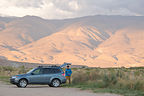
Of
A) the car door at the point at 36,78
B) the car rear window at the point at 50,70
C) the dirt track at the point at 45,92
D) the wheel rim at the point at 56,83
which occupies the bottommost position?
the dirt track at the point at 45,92

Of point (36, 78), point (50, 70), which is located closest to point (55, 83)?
point (50, 70)

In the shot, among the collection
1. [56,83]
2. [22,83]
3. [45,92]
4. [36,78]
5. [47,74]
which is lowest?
[45,92]

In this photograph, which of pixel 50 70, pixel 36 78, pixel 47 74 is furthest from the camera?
pixel 50 70

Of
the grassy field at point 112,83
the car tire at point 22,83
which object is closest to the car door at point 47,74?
the car tire at point 22,83

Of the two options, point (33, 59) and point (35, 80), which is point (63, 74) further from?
point (33, 59)

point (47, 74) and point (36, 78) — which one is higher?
point (47, 74)

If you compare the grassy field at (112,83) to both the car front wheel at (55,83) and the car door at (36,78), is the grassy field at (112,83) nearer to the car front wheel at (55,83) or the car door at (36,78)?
the car front wheel at (55,83)

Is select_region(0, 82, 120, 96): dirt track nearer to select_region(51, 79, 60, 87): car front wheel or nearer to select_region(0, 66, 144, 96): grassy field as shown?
select_region(0, 66, 144, 96): grassy field

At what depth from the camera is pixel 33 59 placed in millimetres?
179000

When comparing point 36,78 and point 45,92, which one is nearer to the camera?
point 45,92

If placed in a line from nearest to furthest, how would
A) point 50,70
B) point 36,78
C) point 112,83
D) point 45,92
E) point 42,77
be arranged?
point 45,92, point 112,83, point 36,78, point 42,77, point 50,70

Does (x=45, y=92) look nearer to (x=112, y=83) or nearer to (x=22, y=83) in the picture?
(x=22, y=83)

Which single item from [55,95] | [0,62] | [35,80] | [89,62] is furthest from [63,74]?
[89,62]

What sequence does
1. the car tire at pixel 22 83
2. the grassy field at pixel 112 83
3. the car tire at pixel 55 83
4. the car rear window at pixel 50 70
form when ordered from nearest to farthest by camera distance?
the grassy field at pixel 112 83 < the car tire at pixel 22 83 < the car tire at pixel 55 83 < the car rear window at pixel 50 70
